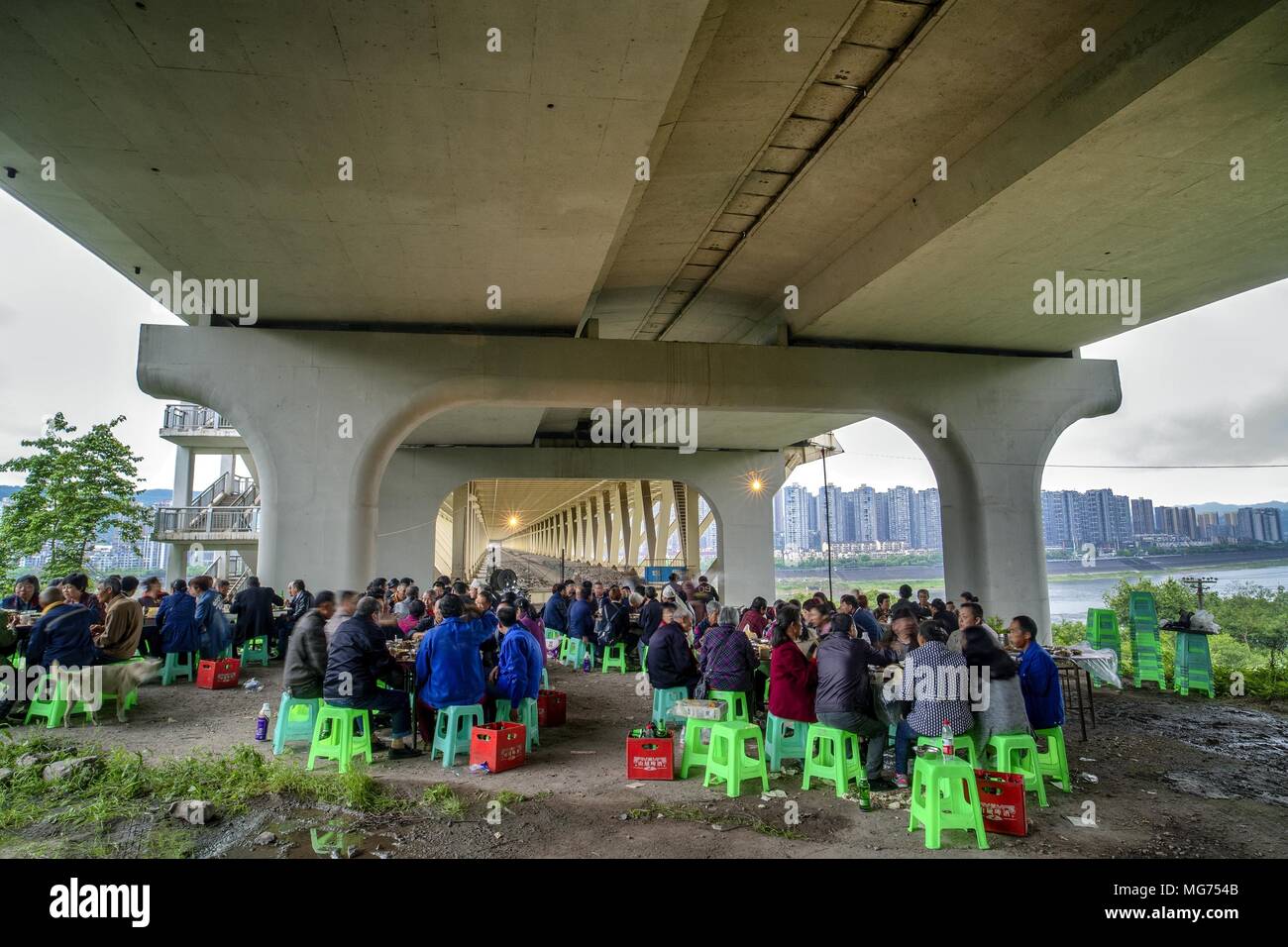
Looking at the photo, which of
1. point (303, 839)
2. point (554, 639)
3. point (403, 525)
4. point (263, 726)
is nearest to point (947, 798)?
point (303, 839)

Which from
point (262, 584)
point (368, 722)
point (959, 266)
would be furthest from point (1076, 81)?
point (262, 584)

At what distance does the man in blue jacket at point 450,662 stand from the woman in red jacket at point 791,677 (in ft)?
8.69

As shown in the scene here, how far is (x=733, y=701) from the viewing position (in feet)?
22.8

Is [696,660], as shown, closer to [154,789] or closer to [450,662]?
[450,662]

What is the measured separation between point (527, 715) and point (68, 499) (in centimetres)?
2264

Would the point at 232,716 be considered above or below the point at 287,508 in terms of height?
below

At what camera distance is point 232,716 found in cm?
816

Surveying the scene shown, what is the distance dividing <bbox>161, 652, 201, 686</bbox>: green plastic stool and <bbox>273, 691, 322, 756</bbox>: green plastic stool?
4139 millimetres

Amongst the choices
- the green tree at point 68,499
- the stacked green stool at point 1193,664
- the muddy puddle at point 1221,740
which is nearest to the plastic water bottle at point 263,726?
the muddy puddle at point 1221,740

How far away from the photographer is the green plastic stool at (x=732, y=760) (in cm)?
560
